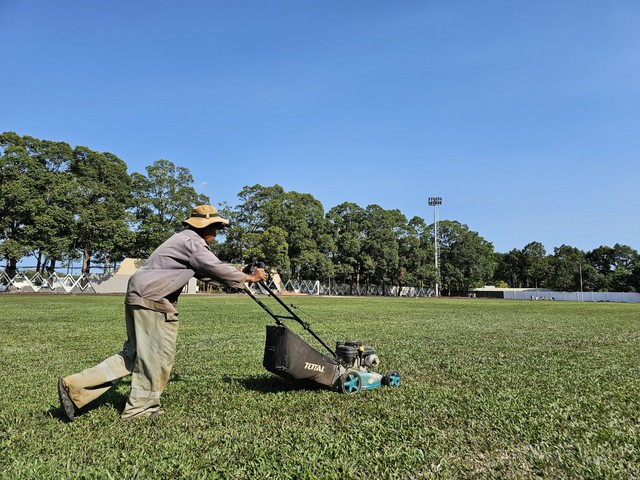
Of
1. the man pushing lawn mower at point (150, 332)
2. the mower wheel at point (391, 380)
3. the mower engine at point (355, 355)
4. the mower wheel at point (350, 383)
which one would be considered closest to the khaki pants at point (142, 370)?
the man pushing lawn mower at point (150, 332)

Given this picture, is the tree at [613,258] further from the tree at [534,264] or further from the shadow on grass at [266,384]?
the shadow on grass at [266,384]

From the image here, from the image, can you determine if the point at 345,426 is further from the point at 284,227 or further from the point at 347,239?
the point at 347,239

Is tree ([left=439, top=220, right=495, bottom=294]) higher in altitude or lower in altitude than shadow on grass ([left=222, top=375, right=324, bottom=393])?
higher

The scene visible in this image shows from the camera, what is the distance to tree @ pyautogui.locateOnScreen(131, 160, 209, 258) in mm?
51219

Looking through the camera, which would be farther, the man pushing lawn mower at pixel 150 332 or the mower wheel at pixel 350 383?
the mower wheel at pixel 350 383

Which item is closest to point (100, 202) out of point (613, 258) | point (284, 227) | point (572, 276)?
point (284, 227)

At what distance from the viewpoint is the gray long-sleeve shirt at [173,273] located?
388 cm

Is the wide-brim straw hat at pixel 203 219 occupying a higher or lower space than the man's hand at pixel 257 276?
higher

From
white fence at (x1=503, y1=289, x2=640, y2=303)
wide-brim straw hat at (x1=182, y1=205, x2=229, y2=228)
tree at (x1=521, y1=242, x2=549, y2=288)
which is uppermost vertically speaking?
tree at (x1=521, y1=242, x2=549, y2=288)

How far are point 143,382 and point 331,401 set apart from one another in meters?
1.81

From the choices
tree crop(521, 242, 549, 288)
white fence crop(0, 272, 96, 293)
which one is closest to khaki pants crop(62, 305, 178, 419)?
white fence crop(0, 272, 96, 293)

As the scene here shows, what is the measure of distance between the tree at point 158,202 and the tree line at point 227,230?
12cm

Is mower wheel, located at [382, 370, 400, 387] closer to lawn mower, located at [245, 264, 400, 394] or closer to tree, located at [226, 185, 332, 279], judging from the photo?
lawn mower, located at [245, 264, 400, 394]

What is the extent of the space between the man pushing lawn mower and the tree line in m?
45.0
